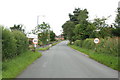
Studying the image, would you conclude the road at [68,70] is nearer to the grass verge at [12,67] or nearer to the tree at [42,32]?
the grass verge at [12,67]

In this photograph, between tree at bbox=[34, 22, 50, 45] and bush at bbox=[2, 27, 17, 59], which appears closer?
bush at bbox=[2, 27, 17, 59]

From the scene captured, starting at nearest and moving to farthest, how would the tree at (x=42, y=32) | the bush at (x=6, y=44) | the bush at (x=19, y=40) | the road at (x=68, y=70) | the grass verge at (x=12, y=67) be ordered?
1. the grass verge at (x=12, y=67)
2. the road at (x=68, y=70)
3. the bush at (x=6, y=44)
4. the bush at (x=19, y=40)
5. the tree at (x=42, y=32)

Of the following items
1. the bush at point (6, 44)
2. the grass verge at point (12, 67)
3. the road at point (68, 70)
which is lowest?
the road at point (68, 70)

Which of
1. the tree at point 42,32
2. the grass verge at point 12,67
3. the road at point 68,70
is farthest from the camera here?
the tree at point 42,32

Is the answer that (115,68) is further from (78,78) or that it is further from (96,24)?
(96,24)

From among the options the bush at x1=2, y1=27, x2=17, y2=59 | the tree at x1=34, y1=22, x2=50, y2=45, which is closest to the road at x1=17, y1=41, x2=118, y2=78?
the bush at x1=2, y1=27, x2=17, y2=59

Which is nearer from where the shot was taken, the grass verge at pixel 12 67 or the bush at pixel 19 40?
the grass verge at pixel 12 67

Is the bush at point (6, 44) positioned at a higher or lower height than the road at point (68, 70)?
higher

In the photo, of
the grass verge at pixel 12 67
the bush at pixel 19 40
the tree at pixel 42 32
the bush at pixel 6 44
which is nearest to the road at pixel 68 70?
the grass verge at pixel 12 67

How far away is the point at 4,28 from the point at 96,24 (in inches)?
1324

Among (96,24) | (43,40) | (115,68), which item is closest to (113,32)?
(96,24)

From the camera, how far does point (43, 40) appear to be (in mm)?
52375

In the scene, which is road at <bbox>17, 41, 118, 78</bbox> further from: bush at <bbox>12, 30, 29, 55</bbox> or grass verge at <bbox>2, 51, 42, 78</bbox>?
bush at <bbox>12, 30, 29, 55</bbox>

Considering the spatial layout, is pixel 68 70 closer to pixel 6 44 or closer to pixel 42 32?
pixel 6 44
